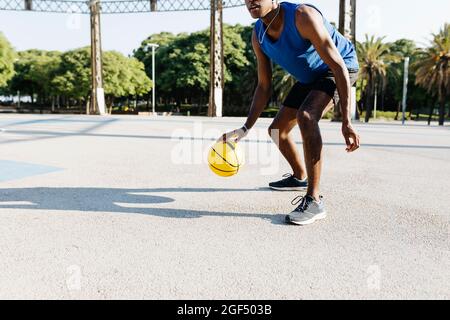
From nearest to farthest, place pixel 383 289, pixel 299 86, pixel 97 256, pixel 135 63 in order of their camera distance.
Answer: pixel 383 289, pixel 97 256, pixel 299 86, pixel 135 63

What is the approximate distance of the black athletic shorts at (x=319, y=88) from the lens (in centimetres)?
329

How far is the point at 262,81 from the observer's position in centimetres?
382

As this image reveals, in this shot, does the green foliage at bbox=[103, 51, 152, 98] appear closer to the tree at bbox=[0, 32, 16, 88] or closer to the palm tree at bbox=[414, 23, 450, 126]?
the tree at bbox=[0, 32, 16, 88]

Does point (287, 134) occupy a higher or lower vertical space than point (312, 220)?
higher

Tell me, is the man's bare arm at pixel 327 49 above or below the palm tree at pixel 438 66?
below

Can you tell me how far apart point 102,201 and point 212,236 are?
1392mm

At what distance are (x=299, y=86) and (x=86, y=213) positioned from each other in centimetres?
213

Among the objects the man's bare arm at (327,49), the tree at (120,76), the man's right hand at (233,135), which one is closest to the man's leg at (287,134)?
the man's right hand at (233,135)

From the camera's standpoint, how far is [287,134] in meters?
3.99


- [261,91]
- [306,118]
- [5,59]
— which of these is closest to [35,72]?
[5,59]

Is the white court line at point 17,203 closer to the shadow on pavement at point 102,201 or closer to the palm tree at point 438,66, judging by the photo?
the shadow on pavement at point 102,201

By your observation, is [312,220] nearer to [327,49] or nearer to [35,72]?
[327,49]
